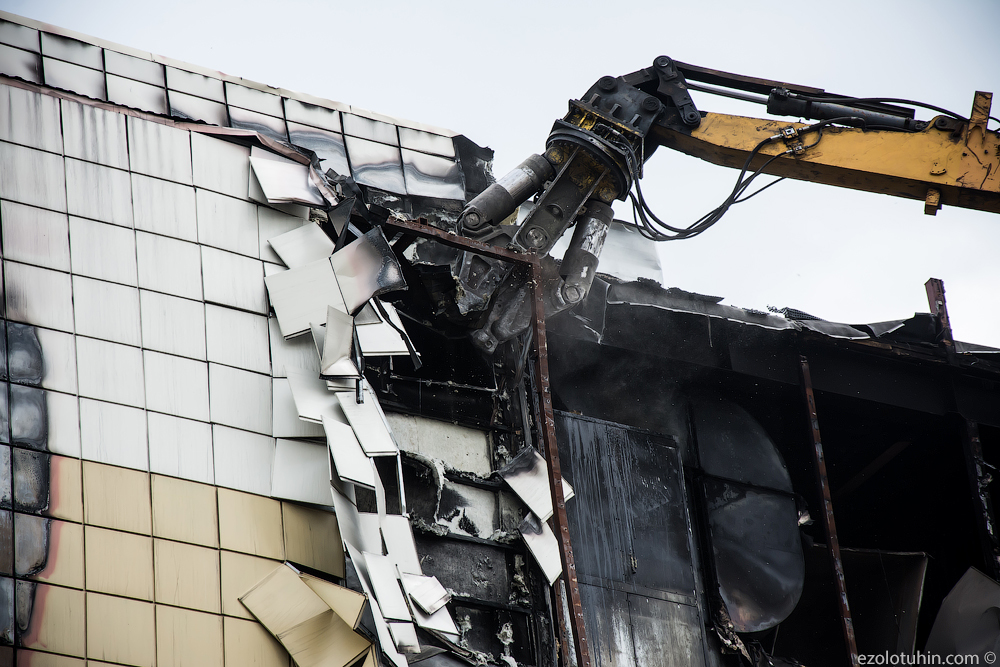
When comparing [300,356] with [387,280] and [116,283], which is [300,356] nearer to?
[387,280]

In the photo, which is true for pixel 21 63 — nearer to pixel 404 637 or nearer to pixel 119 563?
pixel 119 563

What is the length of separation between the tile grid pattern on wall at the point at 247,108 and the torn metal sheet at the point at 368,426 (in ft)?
8.52

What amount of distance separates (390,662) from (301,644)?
1.65 feet

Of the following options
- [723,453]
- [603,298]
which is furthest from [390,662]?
[723,453]

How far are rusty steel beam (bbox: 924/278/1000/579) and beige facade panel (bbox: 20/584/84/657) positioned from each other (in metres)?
8.00

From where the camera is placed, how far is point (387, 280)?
6086mm

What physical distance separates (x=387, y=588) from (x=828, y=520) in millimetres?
4704

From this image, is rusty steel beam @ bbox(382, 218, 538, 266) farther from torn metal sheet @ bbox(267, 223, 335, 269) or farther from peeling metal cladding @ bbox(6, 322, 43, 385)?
peeling metal cladding @ bbox(6, 322, 43, 385)

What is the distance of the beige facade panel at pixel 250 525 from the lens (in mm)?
5211

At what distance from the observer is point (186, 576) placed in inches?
196

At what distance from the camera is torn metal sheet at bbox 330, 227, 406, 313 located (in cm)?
598

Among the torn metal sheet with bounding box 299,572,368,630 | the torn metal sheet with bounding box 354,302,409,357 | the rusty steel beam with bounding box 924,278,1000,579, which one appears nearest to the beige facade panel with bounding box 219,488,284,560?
the torn metal sheet with bounding box 299,572,368,630

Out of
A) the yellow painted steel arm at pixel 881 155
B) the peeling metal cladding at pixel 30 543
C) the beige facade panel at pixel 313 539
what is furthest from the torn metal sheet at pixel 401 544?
the yellow painted steel arm at pixel 881 155
